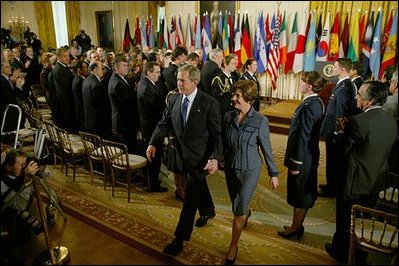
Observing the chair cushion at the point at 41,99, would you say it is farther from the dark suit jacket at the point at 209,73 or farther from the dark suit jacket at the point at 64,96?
the dark suit jacket at the point at 209,73

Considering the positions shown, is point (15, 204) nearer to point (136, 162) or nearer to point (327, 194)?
point (136, 162)

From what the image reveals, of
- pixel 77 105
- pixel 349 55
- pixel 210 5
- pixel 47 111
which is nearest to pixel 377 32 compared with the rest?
pixel 349 55

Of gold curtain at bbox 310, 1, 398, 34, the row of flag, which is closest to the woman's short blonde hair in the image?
the row of flag

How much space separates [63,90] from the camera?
5113 millimetres

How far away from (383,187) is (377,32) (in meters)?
5.03

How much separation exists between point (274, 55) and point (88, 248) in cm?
633

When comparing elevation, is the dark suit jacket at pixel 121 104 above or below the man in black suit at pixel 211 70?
below

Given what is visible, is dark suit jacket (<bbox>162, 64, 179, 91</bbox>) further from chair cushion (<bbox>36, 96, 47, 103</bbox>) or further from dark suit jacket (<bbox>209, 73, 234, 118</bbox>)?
chair cushion (<bbox>36, 96, 47, 103</bbox>)

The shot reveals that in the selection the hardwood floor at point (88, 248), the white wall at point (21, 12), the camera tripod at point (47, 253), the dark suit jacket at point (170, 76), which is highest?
the white wall at point (21, 12)

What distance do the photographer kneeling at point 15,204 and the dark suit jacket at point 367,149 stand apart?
2305 mm

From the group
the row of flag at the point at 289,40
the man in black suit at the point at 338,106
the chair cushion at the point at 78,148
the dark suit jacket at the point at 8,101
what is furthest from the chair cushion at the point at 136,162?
the row of flag at the point at 289,40

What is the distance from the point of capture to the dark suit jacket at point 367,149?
2424 mm

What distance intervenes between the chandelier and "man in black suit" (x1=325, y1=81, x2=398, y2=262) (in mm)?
5271

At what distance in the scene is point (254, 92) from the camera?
8.25ft
